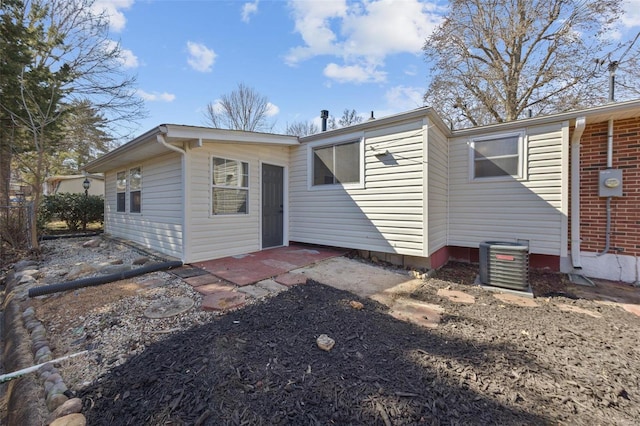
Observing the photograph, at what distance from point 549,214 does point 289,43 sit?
9422 millimetres

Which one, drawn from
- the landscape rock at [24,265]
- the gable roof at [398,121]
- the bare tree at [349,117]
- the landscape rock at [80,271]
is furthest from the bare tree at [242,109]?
the landscape rock at [80,271]

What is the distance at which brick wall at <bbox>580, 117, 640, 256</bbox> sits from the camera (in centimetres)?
474

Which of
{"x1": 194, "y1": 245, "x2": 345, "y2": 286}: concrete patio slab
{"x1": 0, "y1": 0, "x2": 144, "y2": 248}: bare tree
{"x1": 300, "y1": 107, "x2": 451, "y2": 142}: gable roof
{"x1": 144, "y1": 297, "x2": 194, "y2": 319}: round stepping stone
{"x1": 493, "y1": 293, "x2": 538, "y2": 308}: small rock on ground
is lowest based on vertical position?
{"x1": 493, "y1": 293, "x2": 538, "y2": 308}: small rock on ground

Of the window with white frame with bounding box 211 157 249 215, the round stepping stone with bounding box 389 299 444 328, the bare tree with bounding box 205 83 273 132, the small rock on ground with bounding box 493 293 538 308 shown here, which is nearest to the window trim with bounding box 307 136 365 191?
the window with white frame with bounding box 211 157 249 215

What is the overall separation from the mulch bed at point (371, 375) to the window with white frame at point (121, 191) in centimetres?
719

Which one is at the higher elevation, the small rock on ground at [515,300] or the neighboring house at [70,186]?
the neighboring house at [70,186]

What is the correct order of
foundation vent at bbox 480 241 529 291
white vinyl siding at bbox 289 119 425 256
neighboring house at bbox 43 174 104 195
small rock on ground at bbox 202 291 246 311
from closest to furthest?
1. small rock on ground at bbox 202 291 246 311
2. foundation vent at bbox 480 241 529 291
3. white vinyl siding at bbox 289 119 425 256
4. neighboring house at bbox 43 174 104 195

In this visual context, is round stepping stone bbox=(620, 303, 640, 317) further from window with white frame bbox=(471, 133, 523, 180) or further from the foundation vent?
window with white frame bbox=(471, 133, 523, 180)

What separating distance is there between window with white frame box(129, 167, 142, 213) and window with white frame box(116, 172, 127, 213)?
541mm

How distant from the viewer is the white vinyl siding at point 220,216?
519cm

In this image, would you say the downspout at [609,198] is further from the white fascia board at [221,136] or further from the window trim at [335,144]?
the white fascia board at [221,136]

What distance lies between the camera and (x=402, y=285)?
4395mm

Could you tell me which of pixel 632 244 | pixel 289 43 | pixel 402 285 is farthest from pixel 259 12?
pixel 632 244

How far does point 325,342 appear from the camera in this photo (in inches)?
92.3
